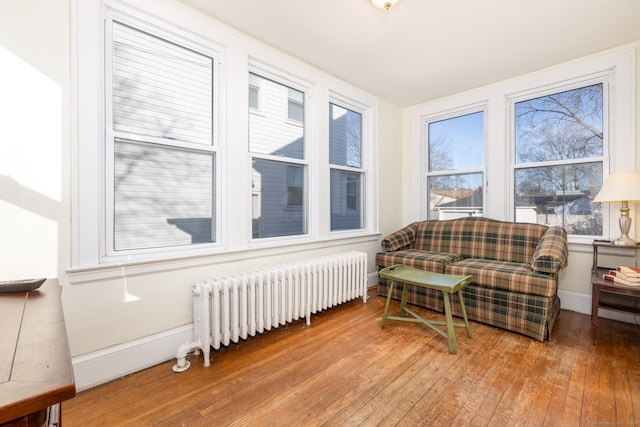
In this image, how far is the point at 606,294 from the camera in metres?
2.75

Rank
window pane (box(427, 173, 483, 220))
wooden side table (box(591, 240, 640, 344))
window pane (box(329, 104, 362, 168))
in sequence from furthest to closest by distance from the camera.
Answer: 1. window pane (box(427, 173, 483, 220))
2. window pane (box(329, 104, 362, 168))
3. wooden side table (box(591, 240, 640, 344))

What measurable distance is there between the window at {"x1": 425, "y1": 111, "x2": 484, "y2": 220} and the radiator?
1.82m

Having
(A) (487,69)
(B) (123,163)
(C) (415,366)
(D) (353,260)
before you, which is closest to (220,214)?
(B) (123,163)

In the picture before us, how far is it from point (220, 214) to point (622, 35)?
3887mm

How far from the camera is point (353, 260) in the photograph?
3045 mm

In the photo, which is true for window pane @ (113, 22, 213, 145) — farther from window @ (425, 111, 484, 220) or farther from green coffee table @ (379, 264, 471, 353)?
window @ (425, 111, 484, 220)

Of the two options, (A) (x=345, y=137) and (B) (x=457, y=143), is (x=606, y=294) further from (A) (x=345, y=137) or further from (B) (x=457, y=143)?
(A) (x=345, y=137)

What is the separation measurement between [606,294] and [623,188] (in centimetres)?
109

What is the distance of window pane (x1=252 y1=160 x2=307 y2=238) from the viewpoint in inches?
105

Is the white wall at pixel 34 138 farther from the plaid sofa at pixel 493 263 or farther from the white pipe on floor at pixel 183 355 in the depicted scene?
the plaid sofa at pixel 493 263

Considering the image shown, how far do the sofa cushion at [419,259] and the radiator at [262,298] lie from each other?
0.51 m

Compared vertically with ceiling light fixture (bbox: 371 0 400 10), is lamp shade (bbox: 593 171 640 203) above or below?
below

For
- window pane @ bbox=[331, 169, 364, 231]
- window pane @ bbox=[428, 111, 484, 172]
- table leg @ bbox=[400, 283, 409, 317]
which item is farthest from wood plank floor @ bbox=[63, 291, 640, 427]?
window pane @ bbox=[428, 111, 484, 172]

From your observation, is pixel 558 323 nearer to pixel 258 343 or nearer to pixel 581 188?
pixel 581 188
